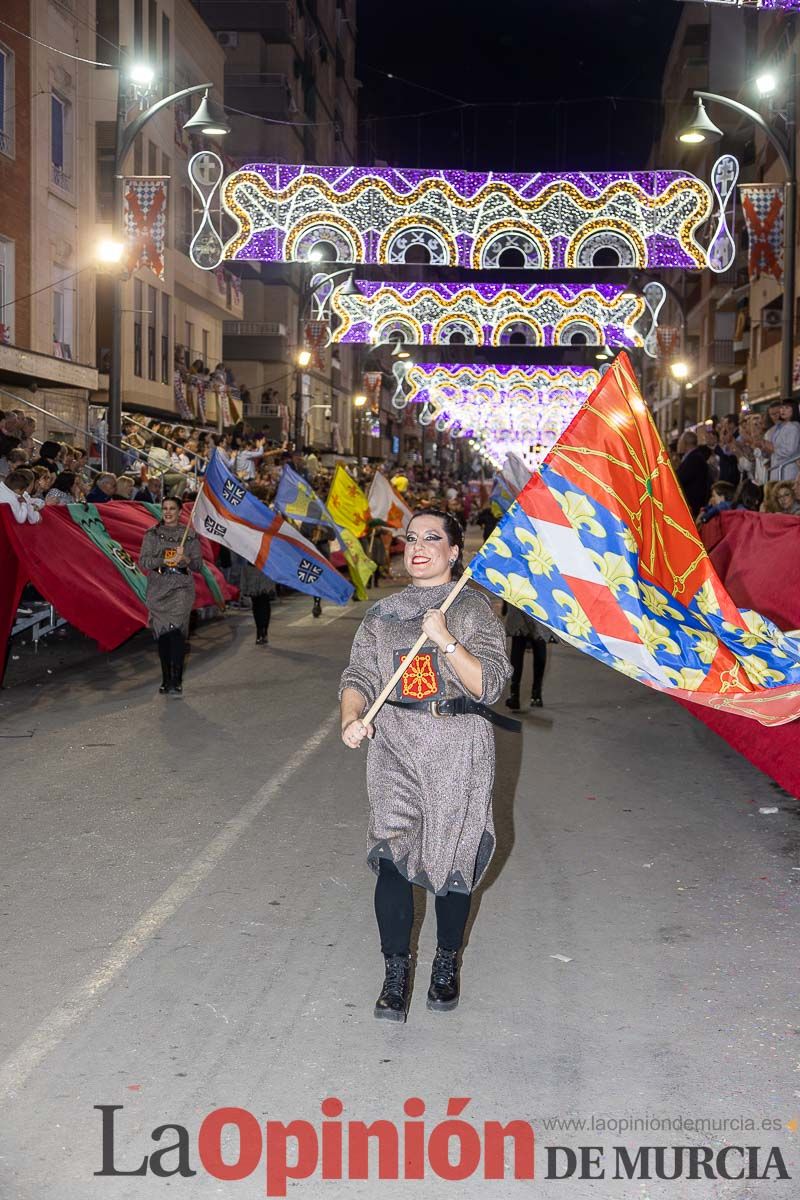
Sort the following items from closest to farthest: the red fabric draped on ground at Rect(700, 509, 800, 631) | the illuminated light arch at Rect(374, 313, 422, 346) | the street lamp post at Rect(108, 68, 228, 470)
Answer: the red fabric draped on ground at Rect(700, 509, 800, 631) → the street lamp post at Rect(108, 68, 228, 470) → the illuminated light arch at Rect(374, 313, 422, 346)

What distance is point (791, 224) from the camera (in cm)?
1969

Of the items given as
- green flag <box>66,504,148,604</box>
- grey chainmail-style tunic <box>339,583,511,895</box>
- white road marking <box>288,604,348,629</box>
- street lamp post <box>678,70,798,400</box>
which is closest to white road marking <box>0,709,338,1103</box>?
grey chainmail-style tunic <box>339,583,511,895</box>

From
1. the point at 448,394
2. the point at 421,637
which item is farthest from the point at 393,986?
the point at 448,394

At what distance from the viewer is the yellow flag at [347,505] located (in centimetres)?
2242

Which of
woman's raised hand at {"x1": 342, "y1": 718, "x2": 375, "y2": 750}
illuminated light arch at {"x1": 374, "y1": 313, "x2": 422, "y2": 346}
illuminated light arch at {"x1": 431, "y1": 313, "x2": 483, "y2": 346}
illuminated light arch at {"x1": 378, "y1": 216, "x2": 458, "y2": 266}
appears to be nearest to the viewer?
woman's raised hand at {"x1": 342, "y1": 718, "x2": 375, "y2": 750}

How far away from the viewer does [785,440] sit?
15023 mm

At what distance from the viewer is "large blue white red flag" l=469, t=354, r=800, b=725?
5285 mm

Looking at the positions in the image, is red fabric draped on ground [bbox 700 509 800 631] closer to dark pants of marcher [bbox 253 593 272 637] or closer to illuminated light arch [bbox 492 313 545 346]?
Answer: dark pants of marcher [bbox 253 593 272 637]

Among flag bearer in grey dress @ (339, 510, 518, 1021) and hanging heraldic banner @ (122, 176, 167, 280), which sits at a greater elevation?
hanging heraldic banner @ (122, 176, 167, 280)

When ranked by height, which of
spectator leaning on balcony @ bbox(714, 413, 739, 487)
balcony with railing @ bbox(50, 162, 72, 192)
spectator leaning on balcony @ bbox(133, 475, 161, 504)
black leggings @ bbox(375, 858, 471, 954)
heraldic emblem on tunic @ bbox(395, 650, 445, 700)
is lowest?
black leggings @ bbox(375, 858, 471, 954)

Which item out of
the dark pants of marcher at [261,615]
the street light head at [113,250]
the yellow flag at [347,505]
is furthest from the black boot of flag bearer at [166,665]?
the yellow flag at [347,505]

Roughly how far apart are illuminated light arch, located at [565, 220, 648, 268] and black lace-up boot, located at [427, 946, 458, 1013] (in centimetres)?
1806

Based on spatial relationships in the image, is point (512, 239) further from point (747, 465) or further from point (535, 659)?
point (535, 659)

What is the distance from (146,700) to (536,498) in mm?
7328
